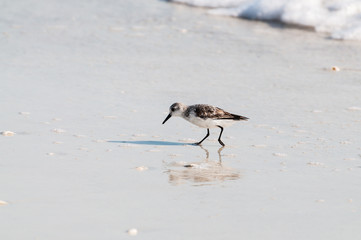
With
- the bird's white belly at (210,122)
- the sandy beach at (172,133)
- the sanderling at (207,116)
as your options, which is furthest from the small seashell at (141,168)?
the bird's white belly at (210,122)

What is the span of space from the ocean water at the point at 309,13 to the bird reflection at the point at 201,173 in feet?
20.7

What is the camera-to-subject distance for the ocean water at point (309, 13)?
39.5ft

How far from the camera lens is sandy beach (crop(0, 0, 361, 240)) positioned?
4195 millimetres

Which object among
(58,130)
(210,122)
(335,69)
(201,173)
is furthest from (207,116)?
(335,69)

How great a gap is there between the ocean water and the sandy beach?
0.34 m

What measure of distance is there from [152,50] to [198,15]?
11.2 feet

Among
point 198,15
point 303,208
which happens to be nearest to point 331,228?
point 303,208

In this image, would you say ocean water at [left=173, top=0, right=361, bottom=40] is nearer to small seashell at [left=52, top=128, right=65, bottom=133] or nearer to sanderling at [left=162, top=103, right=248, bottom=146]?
sanderling at [left=162, top=103, right=248, bottom=146]

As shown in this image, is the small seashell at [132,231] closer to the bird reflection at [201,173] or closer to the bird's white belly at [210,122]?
the bird reflection at [201,173]

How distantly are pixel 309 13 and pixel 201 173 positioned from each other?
792cm

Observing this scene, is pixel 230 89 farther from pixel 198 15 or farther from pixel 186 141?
pixel 198 15

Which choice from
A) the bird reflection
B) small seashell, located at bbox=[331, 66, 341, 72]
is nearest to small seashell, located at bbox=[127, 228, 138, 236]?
the bird reflection

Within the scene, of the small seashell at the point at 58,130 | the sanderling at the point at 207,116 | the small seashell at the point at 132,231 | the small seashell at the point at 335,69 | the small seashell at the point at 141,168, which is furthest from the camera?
the small seashell at the point at 335,69

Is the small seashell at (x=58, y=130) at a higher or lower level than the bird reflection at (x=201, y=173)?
higher
